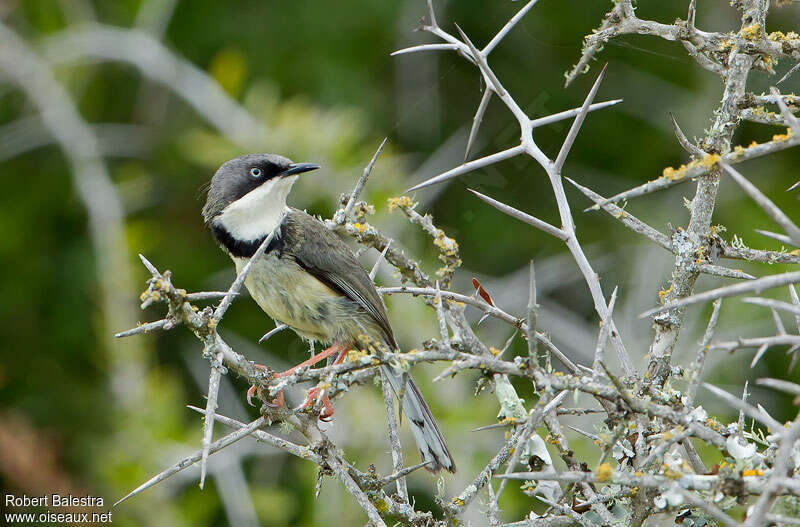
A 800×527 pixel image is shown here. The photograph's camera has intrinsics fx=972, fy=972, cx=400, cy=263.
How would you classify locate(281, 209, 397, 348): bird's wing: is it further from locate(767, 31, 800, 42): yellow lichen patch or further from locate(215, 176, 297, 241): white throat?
locate(767, 31, 800, 42): yellow lichen patch

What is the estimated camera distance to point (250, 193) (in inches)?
183

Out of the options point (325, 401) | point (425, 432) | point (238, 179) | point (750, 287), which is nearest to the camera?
point (750, 287)

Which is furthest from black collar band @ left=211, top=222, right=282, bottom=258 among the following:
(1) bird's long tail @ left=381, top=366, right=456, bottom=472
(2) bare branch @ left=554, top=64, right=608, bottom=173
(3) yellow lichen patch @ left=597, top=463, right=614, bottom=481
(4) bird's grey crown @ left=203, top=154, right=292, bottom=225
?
(3) yellow lichen patch @ left=597, top=463, right=614, bottom=481

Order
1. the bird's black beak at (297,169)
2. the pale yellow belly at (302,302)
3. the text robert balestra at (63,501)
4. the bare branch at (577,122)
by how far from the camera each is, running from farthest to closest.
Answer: the text robert balestra at (63,501) → the bird's black beak at (297,169) → the pale yellow belly at (302,302) → the bare branch at (577,122)

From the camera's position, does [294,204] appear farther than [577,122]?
Yes

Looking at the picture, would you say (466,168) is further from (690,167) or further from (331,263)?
(331,263)

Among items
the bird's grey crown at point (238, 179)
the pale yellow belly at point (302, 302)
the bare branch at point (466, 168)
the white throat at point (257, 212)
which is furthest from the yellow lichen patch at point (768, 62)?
the bird's grey crown at point (238, 179)

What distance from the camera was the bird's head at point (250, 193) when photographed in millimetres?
4570

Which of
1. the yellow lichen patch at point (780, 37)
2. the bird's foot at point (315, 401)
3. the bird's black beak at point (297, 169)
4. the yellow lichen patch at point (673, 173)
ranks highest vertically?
the yellow lichen patch at point (780, 37)

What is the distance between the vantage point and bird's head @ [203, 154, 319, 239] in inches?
180

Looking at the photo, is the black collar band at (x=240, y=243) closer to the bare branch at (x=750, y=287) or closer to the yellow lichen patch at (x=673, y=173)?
the yellow lichen patch at (x=673, y=173)

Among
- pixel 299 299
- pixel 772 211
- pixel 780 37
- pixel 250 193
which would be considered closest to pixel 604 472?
pixel 772 211

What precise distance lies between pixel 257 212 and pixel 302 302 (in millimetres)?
486

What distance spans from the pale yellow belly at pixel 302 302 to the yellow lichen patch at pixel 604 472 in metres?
2.31
